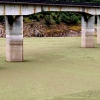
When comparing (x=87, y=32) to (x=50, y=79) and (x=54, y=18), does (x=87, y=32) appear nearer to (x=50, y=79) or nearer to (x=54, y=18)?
(x=50, y=79)

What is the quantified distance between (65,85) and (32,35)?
5169 centimetres

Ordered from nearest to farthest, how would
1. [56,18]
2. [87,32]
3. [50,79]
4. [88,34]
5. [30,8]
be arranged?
1. [50,79]
2. [30,8]
3. [87,32]
4. [88,34]
5. [56,18]

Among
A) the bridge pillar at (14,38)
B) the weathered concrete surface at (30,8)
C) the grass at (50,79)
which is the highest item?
the weathered concrete surface at (30,8)

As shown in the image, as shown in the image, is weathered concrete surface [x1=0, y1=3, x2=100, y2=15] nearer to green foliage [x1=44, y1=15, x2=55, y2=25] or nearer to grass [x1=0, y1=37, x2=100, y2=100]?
grass [x1=0, y1=37, x2=100, y2=100]

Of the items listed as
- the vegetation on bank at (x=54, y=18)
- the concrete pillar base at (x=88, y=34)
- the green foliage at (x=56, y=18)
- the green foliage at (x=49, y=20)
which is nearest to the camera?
the concrete pillar base at (x=88, y=34)

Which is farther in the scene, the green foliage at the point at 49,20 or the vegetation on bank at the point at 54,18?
the vegetation on bank at the point at 54,18

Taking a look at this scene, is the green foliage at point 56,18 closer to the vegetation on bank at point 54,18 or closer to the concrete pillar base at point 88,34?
the vegetation on bank at point 54,18

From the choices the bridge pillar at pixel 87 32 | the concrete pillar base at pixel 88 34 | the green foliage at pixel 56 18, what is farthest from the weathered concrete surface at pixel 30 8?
the green foliage at pixel 56 18

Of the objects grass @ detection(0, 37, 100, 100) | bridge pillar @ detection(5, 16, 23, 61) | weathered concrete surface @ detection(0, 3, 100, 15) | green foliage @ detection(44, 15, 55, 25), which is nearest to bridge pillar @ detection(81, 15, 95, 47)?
weathered concrete surface @ detection(0, 3, 100, 15)

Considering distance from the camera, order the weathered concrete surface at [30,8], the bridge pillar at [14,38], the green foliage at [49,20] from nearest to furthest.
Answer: the weathered concrete surface at [30,8]
the bridge pillar at [14,38]
the green foliage at [49,20]

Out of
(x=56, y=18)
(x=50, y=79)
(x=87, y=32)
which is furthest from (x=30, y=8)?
(x=56, y=18)

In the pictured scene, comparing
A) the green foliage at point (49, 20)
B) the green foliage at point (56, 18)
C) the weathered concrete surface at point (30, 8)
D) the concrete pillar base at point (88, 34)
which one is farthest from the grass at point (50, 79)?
the green foliage at point (56, 18)

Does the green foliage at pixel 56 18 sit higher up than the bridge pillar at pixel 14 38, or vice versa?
the green foliage at pixel 56 18

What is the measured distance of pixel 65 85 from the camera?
2072 centimetres
